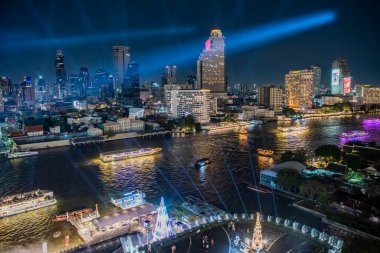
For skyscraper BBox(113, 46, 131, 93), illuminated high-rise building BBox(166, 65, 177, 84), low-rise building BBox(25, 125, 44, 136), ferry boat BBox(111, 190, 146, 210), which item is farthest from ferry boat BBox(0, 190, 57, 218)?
skyscraper BBox(113, 46, 131, 93)

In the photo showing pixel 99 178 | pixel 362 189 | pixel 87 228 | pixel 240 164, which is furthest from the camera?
pixel 240 164

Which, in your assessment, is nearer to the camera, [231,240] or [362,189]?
[231,240]

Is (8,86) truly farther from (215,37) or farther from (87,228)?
(87,228)

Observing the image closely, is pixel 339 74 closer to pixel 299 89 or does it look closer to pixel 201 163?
pixel 299 89

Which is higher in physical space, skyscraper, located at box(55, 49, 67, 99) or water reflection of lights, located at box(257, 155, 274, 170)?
skyscraper, located at box(55, 49, 67, 99)

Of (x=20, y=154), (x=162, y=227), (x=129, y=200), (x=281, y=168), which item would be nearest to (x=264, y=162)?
(x=281, y=168)

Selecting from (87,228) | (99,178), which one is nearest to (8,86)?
(99,178)

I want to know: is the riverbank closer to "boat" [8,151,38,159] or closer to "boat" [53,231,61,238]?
"boat" [8,151,38,159]
